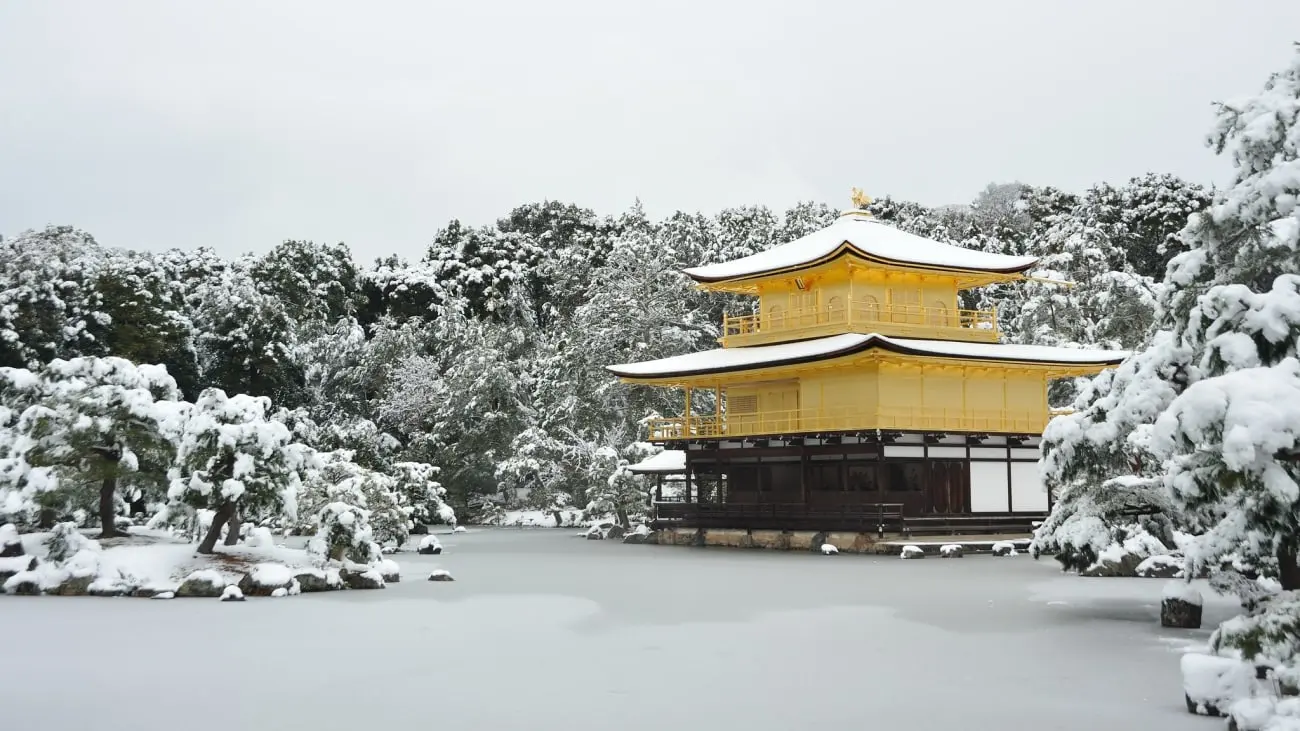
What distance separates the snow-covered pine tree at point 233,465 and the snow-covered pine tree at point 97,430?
0.82 meters

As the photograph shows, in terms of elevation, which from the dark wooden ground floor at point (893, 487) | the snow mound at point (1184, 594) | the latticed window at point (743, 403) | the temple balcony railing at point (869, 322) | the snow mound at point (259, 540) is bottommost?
the snow mound at point (1184, 594)

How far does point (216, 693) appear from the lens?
1052 cm

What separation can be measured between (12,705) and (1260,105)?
1302 cm

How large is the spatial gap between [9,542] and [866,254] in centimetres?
2194

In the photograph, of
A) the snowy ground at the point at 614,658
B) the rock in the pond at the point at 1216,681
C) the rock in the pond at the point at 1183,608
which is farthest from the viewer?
the rock in the pond at the point at 1183,608

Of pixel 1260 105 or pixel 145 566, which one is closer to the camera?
pixel 1260 105

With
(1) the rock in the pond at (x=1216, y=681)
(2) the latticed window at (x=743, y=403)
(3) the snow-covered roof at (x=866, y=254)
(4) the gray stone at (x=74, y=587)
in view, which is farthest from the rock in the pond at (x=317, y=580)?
(2) the latticed window at (x=743, y=403)

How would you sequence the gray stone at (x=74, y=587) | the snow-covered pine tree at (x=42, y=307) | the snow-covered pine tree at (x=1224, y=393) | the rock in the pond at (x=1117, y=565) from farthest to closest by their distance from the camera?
the snow-covered pine tree at (x=42, y=307), the rock in the pond at (x=1117, y=565), the gray stone at (x=74, y=587), the snow-covered pine tree at (x=1224, y=393)

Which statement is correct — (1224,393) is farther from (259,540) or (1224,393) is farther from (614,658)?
(259,540)

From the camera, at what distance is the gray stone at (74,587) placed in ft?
62.9

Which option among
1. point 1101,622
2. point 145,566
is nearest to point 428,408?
point 145,566

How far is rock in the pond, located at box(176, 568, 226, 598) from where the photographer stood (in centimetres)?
1886

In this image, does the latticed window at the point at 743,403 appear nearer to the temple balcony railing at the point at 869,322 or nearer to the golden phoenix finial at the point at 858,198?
the temple balcony railing at the point at 869,322

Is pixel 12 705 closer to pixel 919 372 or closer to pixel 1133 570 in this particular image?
pixel 1133 570
